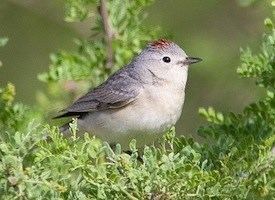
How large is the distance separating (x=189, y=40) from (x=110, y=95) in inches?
72.9

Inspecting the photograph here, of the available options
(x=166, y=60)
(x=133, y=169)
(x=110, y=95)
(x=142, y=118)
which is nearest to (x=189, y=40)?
(x=166, y=60)

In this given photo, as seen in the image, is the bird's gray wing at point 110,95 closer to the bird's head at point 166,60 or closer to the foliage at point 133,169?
the bird's head at point 166,60

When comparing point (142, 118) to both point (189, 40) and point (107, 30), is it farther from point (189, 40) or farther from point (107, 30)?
point (189, 40)

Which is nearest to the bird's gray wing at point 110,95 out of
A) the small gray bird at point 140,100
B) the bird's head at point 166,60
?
the small gray bird at point 140,100

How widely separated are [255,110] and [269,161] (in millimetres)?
948

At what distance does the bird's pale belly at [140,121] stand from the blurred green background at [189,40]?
1.16m

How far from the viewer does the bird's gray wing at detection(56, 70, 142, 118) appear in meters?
6.77

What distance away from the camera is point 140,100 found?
673 cm

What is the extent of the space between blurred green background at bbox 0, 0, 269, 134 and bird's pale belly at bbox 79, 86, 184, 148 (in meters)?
1.16

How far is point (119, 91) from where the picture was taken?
6.89m

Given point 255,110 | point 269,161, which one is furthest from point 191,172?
point 255,110

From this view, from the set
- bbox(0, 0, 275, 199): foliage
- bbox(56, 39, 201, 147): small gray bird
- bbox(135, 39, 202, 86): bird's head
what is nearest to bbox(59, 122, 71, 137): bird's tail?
bbox(56, 39, 201, 147): small gray bird

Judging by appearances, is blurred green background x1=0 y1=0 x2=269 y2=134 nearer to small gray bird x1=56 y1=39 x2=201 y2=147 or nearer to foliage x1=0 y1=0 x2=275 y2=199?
small gray bird x1=56 y1=39 x2=201 y2=147

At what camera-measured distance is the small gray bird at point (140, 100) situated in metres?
6.57
